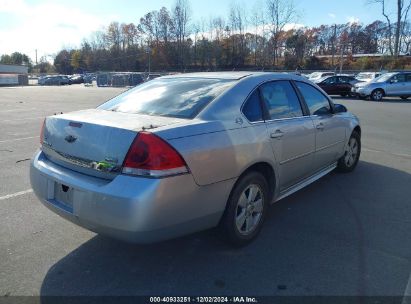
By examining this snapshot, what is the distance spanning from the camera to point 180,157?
2.95 meters

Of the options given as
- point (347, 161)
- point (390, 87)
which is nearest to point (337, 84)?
point (390, 87)

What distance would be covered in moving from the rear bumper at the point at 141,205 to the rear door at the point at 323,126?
2010 mm

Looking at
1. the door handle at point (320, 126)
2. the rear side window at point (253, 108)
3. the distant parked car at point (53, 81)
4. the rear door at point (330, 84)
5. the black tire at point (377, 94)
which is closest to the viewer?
the rear side window at point (253, 108)

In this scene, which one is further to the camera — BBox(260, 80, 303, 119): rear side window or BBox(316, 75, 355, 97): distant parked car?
BBox(316, 75, 355, 97): distant parked car

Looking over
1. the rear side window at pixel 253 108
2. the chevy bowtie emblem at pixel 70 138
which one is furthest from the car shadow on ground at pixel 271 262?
the rear side window at pixel 253 108

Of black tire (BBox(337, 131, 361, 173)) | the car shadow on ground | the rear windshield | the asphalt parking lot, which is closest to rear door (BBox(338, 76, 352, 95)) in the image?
black tire (BBox(337, 131, 361, 173))

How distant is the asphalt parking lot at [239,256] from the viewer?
3.03m

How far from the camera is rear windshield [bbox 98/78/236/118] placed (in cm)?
362

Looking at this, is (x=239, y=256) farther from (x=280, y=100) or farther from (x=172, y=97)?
(x=280, y=100)

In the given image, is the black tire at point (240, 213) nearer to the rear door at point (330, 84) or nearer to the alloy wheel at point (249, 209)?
the alloy wheel at point (249, 209)

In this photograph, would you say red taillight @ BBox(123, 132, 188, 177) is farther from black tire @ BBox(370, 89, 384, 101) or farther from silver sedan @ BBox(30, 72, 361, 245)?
black tire @ BBox(370, 89, 384, 101)

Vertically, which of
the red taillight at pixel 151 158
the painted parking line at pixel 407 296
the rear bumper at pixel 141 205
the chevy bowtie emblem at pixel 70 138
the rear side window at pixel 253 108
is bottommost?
the painted parking line at pixel 407 296

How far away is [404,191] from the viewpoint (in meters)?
5.38

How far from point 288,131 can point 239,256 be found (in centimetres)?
148
